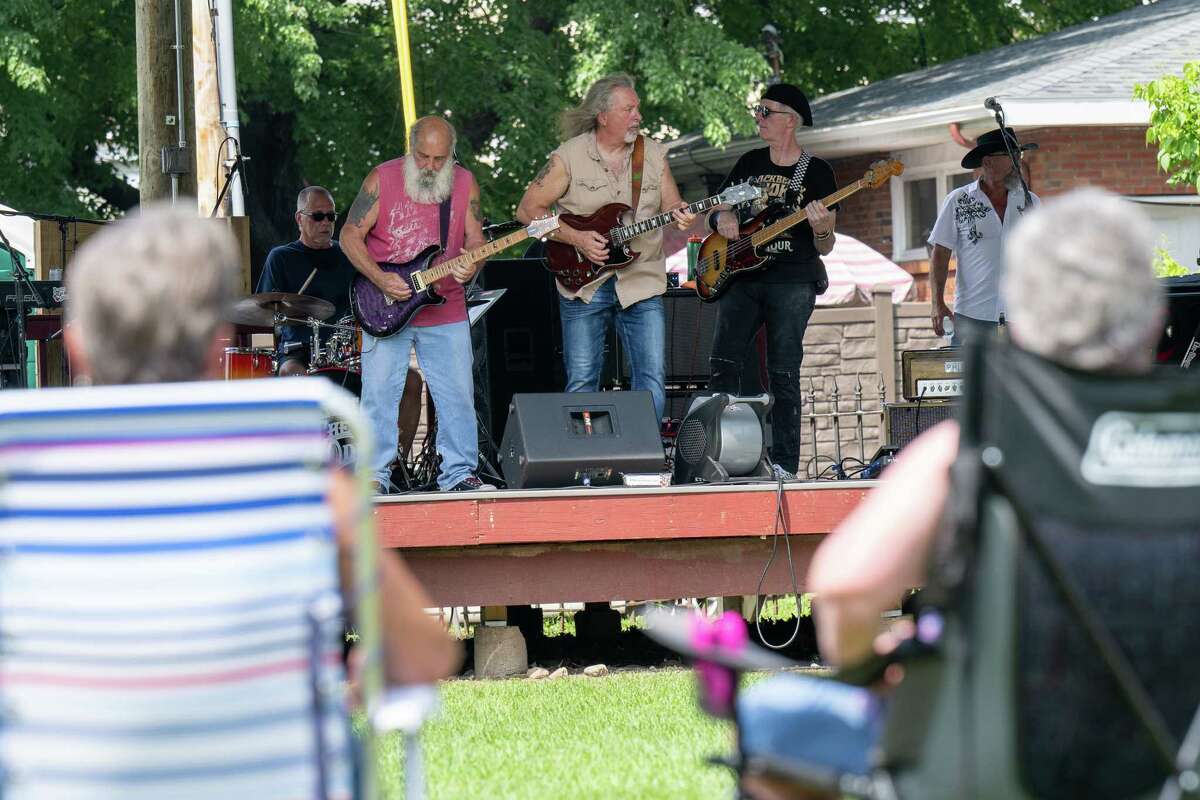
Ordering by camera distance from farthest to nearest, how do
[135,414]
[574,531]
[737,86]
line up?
[737,86] < [574,531] < [135,414]

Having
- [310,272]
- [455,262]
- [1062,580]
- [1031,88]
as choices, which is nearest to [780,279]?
[455,262]

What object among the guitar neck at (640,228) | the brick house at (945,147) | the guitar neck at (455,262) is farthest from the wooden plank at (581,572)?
the brick house at (945,147)

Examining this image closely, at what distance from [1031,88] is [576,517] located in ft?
31.9

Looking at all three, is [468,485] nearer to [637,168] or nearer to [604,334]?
[604,334]

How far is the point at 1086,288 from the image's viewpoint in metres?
2.27

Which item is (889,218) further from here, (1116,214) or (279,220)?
(1116,214)

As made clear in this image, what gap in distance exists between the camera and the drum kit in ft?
26.5

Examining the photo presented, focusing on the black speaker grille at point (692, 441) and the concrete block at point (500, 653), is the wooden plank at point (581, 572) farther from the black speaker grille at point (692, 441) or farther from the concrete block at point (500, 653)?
the black speaker grille at point (692, 441)

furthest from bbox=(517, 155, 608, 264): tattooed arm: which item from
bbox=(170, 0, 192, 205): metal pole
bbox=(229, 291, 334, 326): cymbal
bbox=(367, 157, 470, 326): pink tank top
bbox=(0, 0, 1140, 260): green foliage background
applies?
bbox=(0, 0, 1140, 260): green foliage background

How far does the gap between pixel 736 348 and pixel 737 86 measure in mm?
8540

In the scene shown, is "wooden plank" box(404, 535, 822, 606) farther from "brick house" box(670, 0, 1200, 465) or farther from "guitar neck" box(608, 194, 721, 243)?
"brick house" box(670, 0, 1200, 465)

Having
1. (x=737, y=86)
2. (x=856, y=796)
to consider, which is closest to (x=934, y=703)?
(x=856, y=796)

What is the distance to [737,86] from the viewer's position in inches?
619

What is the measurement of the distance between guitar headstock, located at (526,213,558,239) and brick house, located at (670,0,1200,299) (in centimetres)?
710
